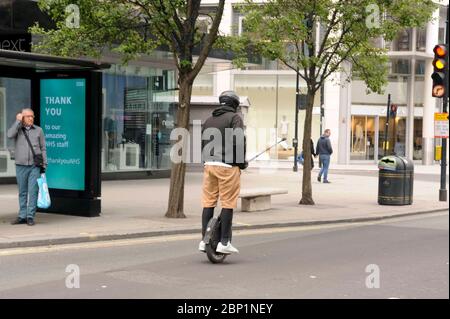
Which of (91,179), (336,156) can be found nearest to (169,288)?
(91,179)

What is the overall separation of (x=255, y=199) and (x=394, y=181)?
428 cm

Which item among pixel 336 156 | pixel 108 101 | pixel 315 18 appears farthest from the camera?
pixel 336 156

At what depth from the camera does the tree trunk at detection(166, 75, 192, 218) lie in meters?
13.0

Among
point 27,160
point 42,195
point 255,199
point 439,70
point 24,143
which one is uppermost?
point 439,70

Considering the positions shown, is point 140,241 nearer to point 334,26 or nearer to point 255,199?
point 255,199

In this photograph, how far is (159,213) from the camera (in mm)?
13742

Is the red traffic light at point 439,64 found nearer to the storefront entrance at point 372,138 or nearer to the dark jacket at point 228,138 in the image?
the dark jacket at point 228,138

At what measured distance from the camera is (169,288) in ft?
23.3

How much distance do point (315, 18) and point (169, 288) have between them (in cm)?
1070

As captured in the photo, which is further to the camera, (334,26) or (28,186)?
(334,26)

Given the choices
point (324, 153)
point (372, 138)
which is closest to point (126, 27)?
point (324, 153)

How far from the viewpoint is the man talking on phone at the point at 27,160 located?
11266mm

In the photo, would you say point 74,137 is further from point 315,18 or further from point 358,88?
point 358,88

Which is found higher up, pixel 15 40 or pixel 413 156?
pixel 15 40
